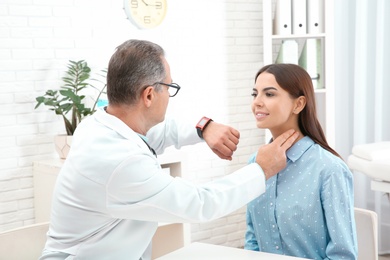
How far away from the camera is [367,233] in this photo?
7.32 ft

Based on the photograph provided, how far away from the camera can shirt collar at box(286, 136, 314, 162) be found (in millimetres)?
2191

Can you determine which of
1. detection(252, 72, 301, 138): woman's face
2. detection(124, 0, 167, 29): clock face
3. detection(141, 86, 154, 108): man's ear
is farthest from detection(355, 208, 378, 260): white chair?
detection(124, 0, 167, 29): clock face

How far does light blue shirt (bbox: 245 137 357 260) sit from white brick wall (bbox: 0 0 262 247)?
60.8 inches

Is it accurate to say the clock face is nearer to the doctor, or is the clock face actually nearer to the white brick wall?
the white brick wall

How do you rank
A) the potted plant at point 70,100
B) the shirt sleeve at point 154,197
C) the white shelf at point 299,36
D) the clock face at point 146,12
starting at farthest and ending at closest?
1. the white shelf at point 299,36
2. the clock face at point 146,12
3. the potted plant at point 70,100
4. the shirt sleeve at point 154,197

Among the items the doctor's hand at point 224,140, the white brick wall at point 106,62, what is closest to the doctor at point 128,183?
the doctor's hand at point 224,140

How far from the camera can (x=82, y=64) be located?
3711 mm

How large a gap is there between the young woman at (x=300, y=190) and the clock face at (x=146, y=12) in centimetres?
185

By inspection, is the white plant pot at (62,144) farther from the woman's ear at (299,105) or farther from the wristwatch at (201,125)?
the woman's ear at (299,105)

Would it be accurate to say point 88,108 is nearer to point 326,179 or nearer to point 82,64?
point 82,64

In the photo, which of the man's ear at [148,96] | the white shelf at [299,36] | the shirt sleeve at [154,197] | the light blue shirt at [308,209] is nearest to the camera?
the shirt sleeve at [154,197]

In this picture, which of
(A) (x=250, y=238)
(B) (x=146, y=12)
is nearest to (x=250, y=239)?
(A) (x=250, y=238)

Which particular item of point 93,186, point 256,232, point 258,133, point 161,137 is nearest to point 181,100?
point 258,133

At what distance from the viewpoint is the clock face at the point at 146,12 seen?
3.98m
